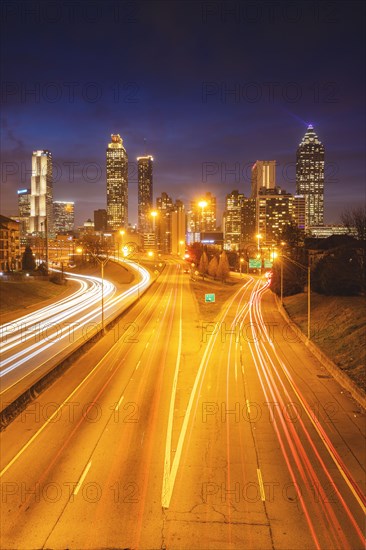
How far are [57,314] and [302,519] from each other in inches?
1554

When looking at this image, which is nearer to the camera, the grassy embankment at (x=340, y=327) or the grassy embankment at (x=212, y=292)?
the grassy embankment at (x=340, y=327)

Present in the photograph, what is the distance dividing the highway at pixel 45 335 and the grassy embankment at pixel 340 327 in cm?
1681

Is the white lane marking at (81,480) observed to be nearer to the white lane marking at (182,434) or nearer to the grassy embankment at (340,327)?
the white lane marking at (182,434)

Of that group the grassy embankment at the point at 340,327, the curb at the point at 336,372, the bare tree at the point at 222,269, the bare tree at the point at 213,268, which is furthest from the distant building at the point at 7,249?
the curb at the point at 336,372

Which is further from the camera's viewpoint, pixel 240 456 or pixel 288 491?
pixel 240 456

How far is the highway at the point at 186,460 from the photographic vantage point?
1077cm

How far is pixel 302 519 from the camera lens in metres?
11.2

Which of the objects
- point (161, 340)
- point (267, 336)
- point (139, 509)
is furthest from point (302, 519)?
point (267, 336)

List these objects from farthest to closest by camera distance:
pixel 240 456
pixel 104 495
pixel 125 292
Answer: pixel 125 292 < pixel 240 456 < pixel 104 495

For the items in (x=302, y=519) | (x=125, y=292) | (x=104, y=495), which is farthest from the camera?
(x=125, y=292)

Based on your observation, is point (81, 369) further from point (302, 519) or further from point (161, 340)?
point (302, 519)

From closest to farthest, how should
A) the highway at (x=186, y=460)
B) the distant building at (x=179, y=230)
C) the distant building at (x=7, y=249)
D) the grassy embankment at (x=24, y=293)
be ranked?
the highway at (x=186, y=460)
the grassy embankment at (x=24, y=293)
the distant building at (x=7, y=249)
the distant building at (x=179, y=230)

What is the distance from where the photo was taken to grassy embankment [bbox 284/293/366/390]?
26391 millimetres

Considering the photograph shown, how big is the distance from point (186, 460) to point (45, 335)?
2326 cm
